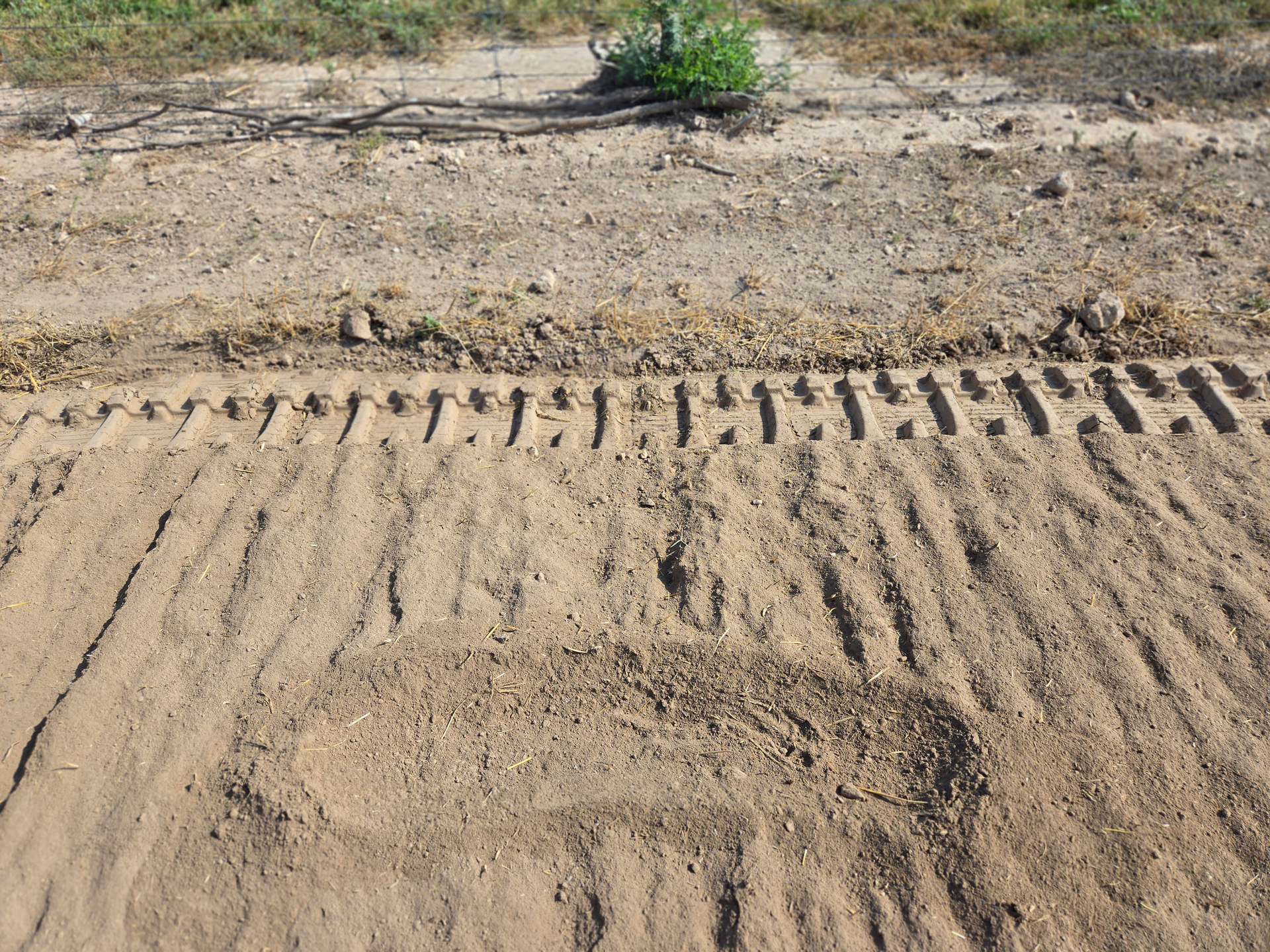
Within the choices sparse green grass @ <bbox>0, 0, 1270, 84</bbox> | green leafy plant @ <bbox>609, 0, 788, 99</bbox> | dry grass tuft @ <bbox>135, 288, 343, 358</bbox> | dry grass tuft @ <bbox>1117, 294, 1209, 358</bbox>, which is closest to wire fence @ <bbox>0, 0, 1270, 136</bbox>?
sparse green grass @ <bbox>0, 0, 1270, 84</bbox>

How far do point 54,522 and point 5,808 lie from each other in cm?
144

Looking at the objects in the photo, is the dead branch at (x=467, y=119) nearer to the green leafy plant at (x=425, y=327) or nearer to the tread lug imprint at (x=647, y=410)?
the green leafy plant at (x=425, y=327)

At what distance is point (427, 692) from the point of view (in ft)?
10.6

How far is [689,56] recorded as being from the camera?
21.4 feet

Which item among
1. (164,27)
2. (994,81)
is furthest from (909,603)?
(164,27)

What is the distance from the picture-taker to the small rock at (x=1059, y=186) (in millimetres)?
5773

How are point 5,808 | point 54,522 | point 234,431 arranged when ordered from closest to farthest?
point 5,808
point 54,522
point 234,431

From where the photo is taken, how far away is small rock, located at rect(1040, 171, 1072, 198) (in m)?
5.77

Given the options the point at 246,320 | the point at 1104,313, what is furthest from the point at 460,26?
the point at 1104,313

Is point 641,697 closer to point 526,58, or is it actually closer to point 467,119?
point 467,119

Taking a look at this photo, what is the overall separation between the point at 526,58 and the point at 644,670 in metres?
6.65

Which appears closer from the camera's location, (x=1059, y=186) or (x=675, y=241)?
(x=675, y=241)

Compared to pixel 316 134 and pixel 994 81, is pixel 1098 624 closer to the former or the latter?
pixel 994 81

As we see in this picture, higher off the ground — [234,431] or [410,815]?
[234,431]
